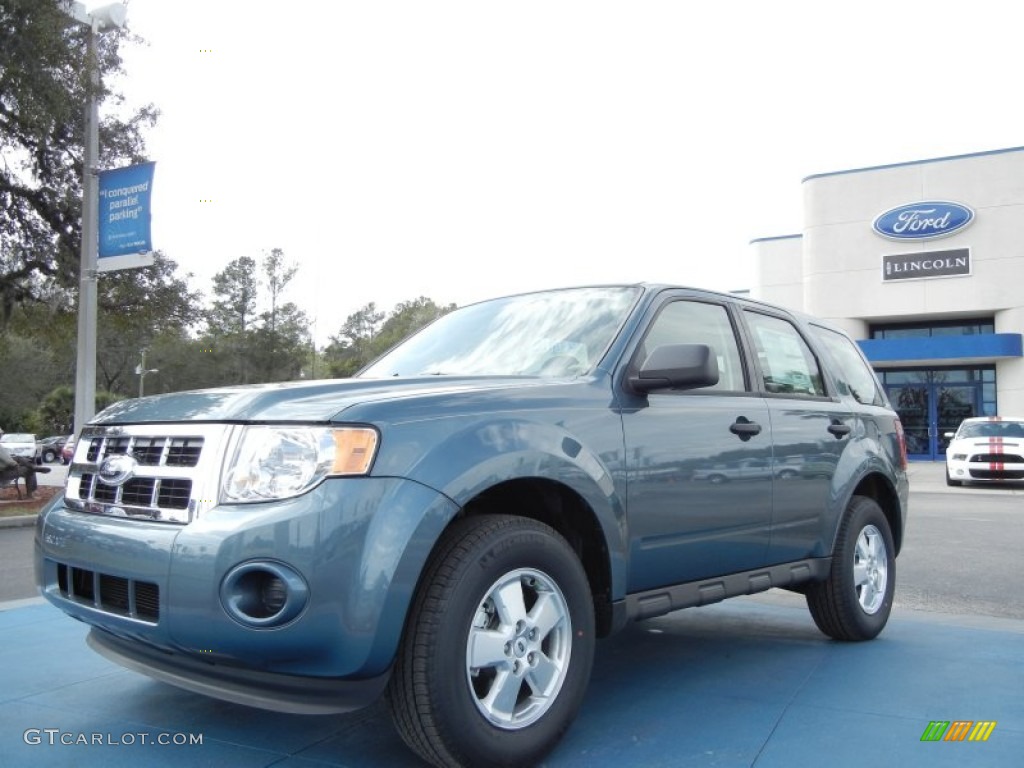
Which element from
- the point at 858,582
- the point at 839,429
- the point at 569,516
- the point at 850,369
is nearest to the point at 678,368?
the point at 569,516

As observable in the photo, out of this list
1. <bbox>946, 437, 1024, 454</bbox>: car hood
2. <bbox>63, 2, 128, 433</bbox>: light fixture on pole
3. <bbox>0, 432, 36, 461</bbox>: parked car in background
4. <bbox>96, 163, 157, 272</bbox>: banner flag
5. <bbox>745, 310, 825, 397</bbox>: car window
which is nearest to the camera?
<bbox>745, 310, 825, 397</bbox>: car window

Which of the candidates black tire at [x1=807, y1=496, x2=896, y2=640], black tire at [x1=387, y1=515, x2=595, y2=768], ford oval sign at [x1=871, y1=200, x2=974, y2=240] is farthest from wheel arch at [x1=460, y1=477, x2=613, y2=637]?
ford oval sign at [x1=871, y1=200, x2=974, y2=240]

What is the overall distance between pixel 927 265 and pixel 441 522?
32878mm

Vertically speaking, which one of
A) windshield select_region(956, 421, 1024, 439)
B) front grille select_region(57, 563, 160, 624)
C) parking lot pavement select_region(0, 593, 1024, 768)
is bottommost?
parking lot pavement select_region(0, 593, 1024, 768)

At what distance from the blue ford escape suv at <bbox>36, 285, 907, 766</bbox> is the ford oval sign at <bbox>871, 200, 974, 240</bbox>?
30.8m

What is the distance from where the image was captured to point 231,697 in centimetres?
277

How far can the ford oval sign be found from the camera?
31297 mm

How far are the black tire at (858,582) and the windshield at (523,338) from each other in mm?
1928

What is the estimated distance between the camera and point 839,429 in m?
4.94

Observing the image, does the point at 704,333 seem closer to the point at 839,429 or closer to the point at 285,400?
the point at 839,429

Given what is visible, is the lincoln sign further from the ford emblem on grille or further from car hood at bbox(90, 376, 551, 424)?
the ford emblem on grille

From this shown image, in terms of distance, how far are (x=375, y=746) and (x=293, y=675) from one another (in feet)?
2.63

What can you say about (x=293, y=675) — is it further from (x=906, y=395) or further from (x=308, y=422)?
(x=906, y=395)

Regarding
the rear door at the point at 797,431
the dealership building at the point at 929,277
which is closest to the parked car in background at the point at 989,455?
the dealership building at the point at 929,277
